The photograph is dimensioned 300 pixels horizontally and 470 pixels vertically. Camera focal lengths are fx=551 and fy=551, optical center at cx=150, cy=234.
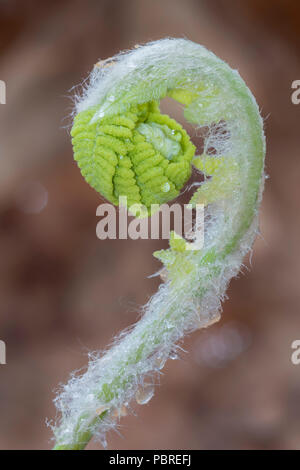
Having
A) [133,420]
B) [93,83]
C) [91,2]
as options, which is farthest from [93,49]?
[93,83]

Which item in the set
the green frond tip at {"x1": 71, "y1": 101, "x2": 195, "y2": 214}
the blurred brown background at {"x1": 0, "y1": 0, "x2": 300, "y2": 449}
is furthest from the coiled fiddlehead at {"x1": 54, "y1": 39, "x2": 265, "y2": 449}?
the blurred brown background at {"x1": 0, "y1": 0, "x2": 300, "y2": 449}

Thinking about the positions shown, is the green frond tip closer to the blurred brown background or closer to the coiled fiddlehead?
the coiled fiddlehead

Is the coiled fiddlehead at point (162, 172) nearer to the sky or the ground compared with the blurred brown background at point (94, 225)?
nearer to the ground

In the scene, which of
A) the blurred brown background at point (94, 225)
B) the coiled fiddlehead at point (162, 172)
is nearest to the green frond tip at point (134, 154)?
the coiled fiddlehead at point (162, 172)

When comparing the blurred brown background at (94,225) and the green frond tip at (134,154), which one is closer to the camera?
the green frond tip at (134,154)

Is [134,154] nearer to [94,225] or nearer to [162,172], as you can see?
[162,172]

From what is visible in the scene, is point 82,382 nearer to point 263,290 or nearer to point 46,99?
point 263,290

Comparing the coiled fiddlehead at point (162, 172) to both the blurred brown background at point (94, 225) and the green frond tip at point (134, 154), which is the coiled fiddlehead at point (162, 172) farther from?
the blurred brown background at point (94, 225)
